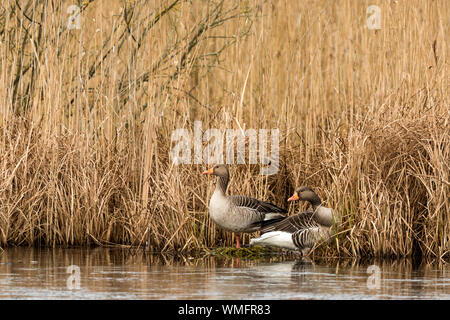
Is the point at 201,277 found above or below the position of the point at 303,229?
below

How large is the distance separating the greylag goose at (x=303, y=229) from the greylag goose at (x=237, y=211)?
16cm

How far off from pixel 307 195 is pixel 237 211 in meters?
0.73

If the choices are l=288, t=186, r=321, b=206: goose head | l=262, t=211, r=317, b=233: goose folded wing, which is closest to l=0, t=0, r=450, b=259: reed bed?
l=288, t=186, r=321, b=206: goose head

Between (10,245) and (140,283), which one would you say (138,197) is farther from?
(140,283)

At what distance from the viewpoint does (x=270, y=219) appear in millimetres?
8695

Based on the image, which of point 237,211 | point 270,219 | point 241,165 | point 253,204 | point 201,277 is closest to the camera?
point 201,277

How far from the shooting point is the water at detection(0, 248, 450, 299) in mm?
6203

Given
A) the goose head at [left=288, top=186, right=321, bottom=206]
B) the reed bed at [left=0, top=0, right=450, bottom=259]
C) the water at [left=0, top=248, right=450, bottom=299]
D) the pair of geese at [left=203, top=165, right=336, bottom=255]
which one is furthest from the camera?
the goose head at [left=288, top=186, right=321, bottom=206]

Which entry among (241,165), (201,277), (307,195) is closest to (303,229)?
(307,195)

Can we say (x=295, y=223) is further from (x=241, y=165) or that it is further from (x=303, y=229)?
(x=241, y=165)

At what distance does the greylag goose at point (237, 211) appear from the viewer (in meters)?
8.35

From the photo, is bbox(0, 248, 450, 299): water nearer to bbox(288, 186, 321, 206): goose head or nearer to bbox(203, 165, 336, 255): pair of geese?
bbox(203, 165, 336, 255): pair of geese

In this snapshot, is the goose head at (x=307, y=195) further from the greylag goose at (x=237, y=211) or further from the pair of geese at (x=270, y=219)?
the greylag goose at (x=237, y=211)
